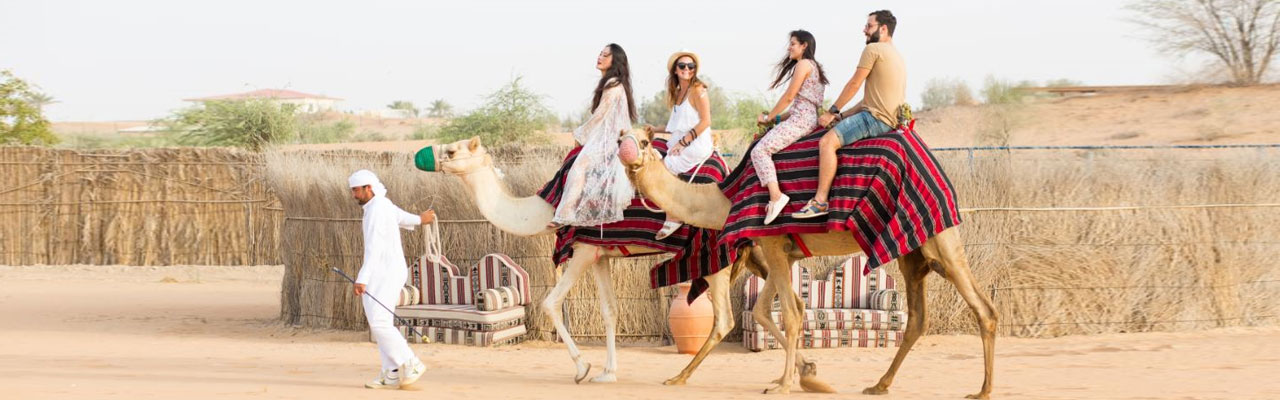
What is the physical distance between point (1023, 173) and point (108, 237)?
13170 mm

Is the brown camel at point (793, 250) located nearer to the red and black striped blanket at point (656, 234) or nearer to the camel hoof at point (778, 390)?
the camel hoof at point (778, 390)

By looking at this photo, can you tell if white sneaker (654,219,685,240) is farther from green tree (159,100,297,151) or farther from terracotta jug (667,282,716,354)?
green tree (159,100,297,151)

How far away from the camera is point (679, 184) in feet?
29.2

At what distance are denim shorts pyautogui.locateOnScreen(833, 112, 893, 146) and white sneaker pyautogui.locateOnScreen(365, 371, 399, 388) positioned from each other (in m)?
3.18

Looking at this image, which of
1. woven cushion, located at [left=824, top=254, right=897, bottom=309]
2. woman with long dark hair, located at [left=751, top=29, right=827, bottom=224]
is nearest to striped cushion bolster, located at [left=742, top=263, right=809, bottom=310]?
woven cushion, located at [left=824, top=254, right=897, bottom=309]

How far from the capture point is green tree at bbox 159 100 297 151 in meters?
30.4

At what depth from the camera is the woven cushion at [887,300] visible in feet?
39.2

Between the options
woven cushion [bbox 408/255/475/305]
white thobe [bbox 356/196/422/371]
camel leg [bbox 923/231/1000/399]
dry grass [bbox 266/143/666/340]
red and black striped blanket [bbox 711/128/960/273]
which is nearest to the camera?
red and black striped blanket [bbox 711/128/960/273]

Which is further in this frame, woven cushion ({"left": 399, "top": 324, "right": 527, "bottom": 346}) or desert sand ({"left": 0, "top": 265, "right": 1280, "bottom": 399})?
woven cushion ({"left": 399, "top": 324, "right": 527, "bottom": 346})

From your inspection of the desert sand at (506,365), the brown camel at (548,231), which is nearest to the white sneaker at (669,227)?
the brown camel at (548,231)

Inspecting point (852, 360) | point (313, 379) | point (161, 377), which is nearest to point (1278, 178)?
point (852, 360)

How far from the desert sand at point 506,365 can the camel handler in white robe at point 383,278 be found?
0.59 ft

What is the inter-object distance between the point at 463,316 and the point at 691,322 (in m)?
1.99

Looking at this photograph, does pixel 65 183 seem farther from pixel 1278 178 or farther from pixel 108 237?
pixel 1278 178
